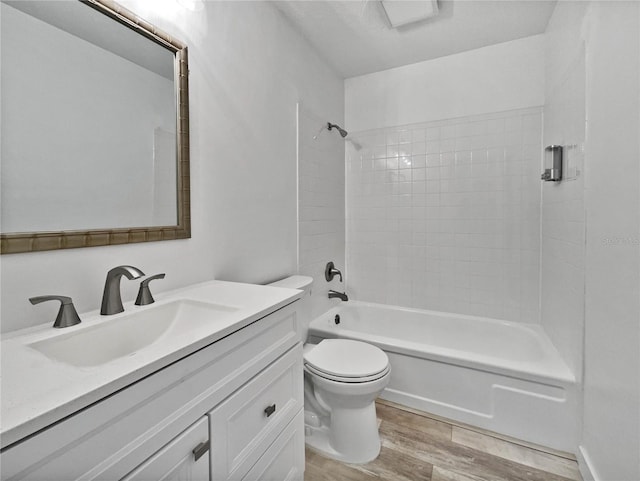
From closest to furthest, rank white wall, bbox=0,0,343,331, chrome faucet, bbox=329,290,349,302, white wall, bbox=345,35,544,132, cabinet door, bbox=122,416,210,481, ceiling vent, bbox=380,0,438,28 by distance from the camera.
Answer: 1. cabinet door, bbox=122,416,210,481
2. white wall, bbox=0,0,343,331
3. ceiling vent, bbox=380,0,438,28
4. white wall, bbox=345,35,544,132
5. chrome faucet, bbox=329,290,349,302

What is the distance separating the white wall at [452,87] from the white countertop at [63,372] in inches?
89.2

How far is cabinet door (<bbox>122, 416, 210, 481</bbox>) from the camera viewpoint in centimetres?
64

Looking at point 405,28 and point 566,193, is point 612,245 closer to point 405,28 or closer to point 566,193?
point 566,193

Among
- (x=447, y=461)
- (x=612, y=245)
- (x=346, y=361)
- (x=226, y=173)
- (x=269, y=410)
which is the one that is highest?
(x=226, y=173)

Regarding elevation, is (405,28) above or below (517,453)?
above

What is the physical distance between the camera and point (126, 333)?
94 centimetres

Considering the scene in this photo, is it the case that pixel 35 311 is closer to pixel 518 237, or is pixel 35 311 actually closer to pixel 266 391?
pixel 266 391

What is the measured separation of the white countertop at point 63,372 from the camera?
46 cm

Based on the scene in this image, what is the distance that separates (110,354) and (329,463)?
1.20 meters

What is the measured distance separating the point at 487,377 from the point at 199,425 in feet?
5.21

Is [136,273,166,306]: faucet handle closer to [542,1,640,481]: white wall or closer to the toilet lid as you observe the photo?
the toilet lid

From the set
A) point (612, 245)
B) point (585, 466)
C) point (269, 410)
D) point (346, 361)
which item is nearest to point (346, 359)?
point (346, 361)

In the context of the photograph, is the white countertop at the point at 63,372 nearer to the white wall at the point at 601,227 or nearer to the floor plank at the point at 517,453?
the white wall at the point at 601,227

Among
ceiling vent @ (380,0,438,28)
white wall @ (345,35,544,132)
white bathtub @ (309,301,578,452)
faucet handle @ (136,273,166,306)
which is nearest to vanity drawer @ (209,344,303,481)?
faucet handle @ (136,273,166,306)
